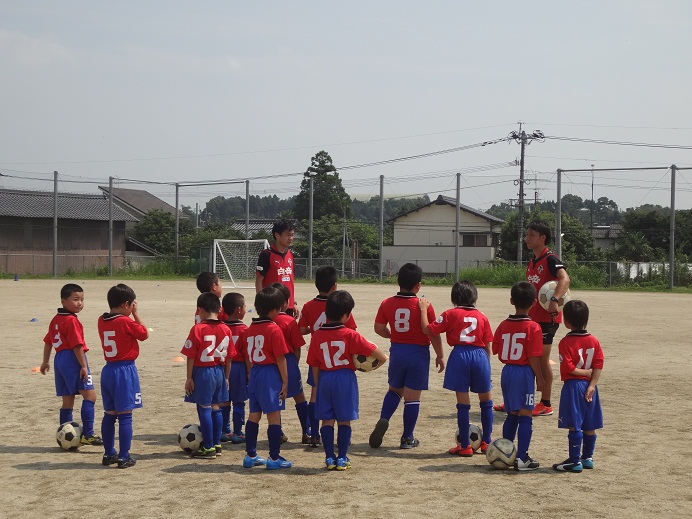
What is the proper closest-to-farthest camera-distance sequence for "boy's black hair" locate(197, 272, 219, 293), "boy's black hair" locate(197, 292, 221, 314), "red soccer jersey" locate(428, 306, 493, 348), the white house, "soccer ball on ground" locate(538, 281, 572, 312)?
"boy's black hair" locate(197, 292, 221, 314), "red soccer jersey" locate(428, 306, 493, 348), "boy's black hair" locate(197, 272, 219, 293), "soccer ball on ground" locate(538, 281, 572, 312), the white house

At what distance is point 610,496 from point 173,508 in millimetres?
3134

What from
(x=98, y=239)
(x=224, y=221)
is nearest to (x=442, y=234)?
(x=224, y=221)

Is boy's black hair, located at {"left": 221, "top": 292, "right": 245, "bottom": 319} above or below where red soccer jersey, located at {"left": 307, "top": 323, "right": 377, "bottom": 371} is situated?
above

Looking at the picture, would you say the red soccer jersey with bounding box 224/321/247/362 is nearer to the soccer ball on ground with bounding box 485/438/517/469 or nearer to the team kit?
the team kit

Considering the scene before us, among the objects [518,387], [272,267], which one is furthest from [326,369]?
[272,267]

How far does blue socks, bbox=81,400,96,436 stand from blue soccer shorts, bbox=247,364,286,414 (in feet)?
5.69

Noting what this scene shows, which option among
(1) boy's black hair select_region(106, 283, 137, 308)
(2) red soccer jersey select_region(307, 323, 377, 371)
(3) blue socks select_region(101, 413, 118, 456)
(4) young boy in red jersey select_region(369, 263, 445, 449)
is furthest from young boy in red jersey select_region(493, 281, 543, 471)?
(3) blue socks select_region(101, 413, 118, 456)

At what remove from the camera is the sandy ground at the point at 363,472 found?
5805 mm

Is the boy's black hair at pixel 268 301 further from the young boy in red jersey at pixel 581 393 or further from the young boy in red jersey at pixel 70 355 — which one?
the young boy in red jersey at pixel 581 393

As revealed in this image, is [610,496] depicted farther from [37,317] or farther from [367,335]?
[37,317]

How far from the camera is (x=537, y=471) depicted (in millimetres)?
→ 6863

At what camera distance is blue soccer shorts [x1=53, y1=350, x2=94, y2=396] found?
7637mm

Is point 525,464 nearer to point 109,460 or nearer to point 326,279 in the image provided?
point 326,279

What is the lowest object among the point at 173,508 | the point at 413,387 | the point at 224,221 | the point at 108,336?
the point at 173,508
